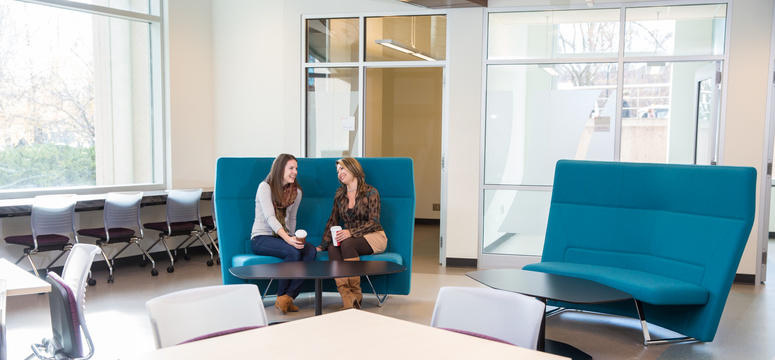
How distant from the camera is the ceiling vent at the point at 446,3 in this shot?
6.68 metres

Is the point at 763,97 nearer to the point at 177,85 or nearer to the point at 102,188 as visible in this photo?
the point at 177,85

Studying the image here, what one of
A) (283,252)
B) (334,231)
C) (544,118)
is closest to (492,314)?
(334,231)

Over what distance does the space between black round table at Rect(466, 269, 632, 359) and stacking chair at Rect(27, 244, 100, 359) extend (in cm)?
221

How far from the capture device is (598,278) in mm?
4402

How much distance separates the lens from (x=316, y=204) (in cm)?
564

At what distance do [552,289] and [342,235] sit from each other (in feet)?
6.64

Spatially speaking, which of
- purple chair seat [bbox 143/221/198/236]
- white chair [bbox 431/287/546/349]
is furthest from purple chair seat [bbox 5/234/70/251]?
white chair [bbox 431/287/546/349]

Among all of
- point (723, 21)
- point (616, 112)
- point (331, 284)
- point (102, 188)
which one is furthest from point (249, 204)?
point (723, 21)

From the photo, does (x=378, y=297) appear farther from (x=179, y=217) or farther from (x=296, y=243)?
(x=179, y=217)

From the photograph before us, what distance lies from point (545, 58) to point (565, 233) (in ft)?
8.64

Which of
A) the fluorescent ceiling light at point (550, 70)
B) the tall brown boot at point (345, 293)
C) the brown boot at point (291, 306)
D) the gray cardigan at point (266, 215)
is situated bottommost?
the brown boot at point (291, 306)

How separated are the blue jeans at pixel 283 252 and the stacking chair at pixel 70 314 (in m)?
2.01

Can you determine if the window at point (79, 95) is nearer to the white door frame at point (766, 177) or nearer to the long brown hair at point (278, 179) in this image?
the long brown hair at point (278, 179)

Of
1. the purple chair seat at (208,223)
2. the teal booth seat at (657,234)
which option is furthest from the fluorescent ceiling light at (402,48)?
the purple chair seat at (208,223)
